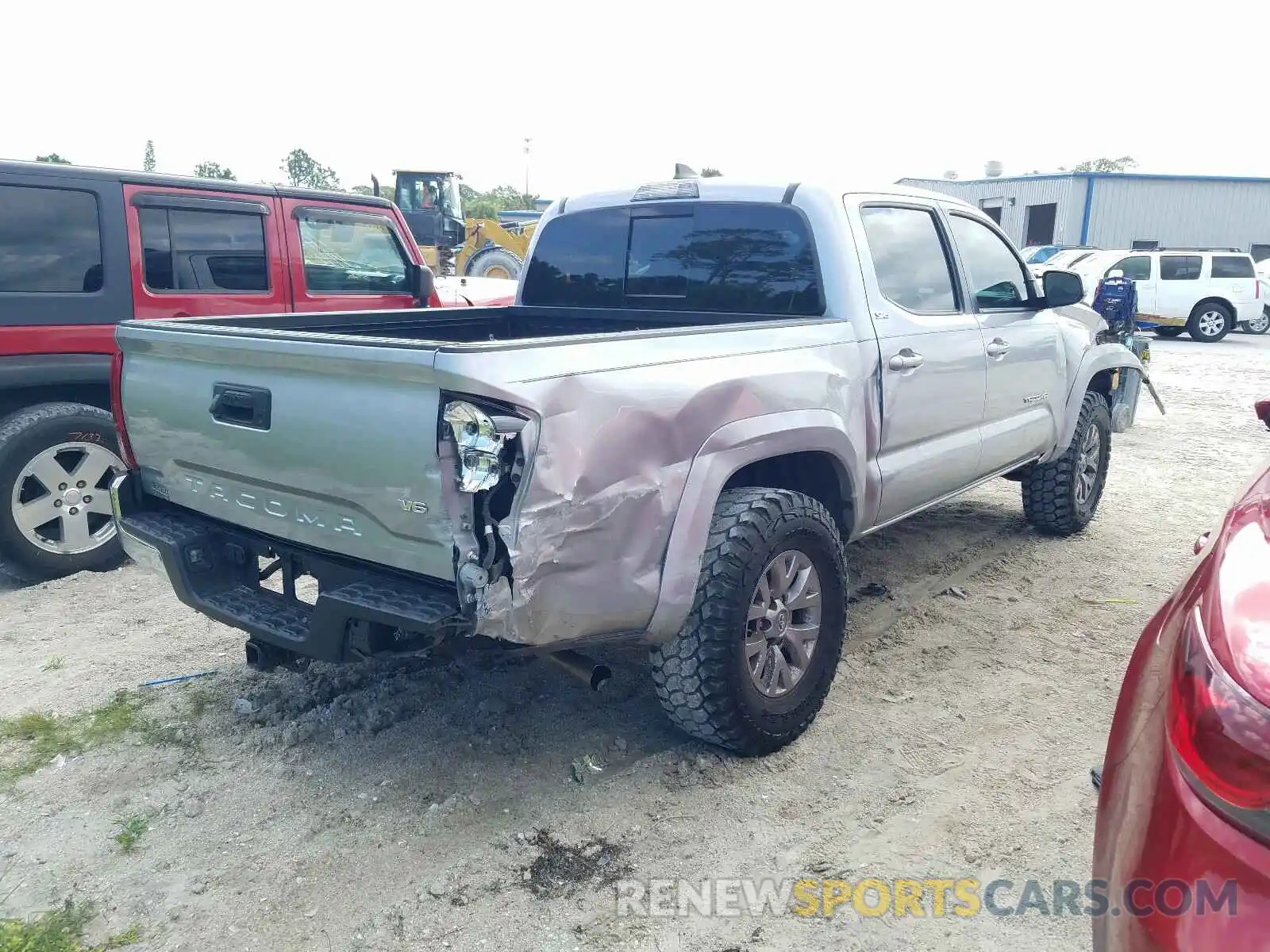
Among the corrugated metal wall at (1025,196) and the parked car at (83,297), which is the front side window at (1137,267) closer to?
the corrugated metal wall at (1025,196)

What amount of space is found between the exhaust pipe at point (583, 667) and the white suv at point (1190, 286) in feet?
62.4

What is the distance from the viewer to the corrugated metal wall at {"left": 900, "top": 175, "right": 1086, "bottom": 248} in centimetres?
3170

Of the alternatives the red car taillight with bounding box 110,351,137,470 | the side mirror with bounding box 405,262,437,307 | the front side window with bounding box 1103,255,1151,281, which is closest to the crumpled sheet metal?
the red car taillight with bounding box 110,351,137,470

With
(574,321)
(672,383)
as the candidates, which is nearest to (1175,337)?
(574,321)

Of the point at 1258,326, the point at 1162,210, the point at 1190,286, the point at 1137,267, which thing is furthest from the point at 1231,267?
the point at 1162,210

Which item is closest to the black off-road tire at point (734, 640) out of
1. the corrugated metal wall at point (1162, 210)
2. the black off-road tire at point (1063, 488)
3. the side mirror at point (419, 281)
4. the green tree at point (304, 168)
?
the black off-road tire at point (1063, 488)

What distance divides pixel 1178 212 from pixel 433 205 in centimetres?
2604

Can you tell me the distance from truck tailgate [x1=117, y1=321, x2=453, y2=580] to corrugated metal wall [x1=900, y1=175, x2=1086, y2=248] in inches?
1157

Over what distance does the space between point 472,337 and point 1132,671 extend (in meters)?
3.55

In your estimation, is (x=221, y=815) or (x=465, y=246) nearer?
(x=221, y=815)

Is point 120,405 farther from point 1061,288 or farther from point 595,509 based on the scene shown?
point 1061,288

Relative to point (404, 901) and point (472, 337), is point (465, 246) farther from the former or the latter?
point (404, 901)

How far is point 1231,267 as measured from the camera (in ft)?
63.4

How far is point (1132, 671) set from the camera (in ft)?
5.85
